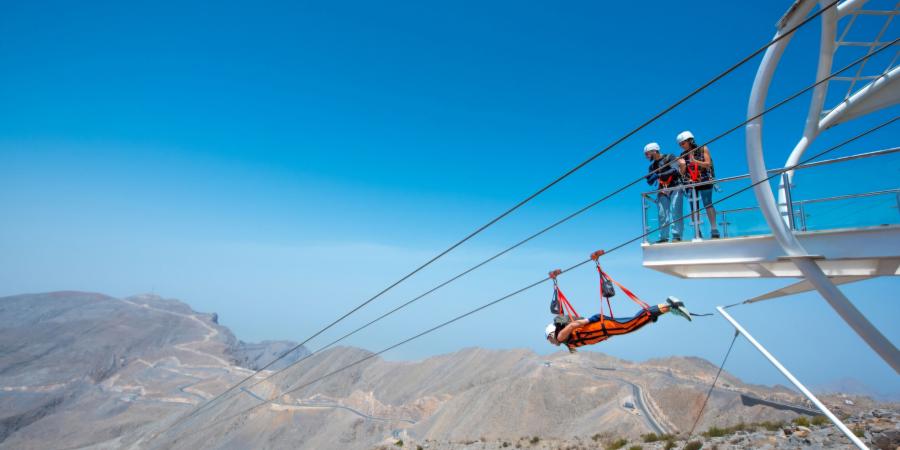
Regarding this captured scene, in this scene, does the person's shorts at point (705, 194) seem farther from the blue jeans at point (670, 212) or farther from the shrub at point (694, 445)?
the shrub at point (694, 445)

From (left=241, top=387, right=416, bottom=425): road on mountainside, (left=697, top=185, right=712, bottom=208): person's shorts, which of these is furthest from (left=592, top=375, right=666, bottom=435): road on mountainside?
(left=697, top=185, right=712, bottom=208): person's shorts

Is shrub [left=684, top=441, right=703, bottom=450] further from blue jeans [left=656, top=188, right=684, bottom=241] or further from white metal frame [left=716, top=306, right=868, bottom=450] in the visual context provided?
blue jeans [left=656, top=188, right=684, bottom=241]

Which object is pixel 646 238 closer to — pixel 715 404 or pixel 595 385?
pixel 715 404

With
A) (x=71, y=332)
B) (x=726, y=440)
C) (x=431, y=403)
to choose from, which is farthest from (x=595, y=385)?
(x=71, y=332)

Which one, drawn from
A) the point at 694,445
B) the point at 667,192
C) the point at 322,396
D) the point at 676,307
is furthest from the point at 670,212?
the point at 322,396

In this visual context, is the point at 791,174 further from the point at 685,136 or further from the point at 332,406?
the point at 332,406

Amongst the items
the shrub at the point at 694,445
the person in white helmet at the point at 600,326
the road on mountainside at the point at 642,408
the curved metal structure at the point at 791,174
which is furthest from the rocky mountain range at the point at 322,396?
the person in white helmet at the point at 600,326
